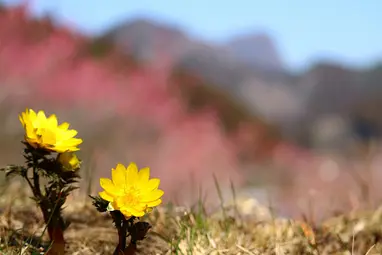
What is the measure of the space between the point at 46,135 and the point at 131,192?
254 millimetres

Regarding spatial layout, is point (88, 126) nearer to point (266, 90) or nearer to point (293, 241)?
point (293, 241)

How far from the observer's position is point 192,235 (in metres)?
1.99

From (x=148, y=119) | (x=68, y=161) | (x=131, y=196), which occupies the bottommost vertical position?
(x=131, y=196)

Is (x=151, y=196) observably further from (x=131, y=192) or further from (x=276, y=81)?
(x=276, y=81)

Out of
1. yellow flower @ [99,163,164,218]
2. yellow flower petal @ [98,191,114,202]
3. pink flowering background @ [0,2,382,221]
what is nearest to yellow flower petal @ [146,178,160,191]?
yellow flower @ [99,163,164,218]

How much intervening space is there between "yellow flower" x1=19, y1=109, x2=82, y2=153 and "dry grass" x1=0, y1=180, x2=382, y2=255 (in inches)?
12.4

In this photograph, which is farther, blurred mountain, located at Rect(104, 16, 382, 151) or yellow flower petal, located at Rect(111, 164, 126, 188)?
blurred mountain, located at Rect(104, 16, 382, 151)

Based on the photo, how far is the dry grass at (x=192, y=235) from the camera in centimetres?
190

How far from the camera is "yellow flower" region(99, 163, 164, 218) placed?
1.56 meters

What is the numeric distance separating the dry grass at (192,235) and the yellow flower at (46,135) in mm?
315

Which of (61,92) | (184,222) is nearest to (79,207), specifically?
(184,222)

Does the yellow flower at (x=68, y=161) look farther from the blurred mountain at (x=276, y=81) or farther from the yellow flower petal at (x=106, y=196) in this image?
the blurred mountain at (x=276, y=81)

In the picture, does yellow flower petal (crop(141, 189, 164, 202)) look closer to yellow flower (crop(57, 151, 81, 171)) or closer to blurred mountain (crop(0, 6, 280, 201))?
yellow flower (crop(57, 151, 81, 171))

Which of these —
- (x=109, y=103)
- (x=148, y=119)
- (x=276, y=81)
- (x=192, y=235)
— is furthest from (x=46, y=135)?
(x=276, y=81)
